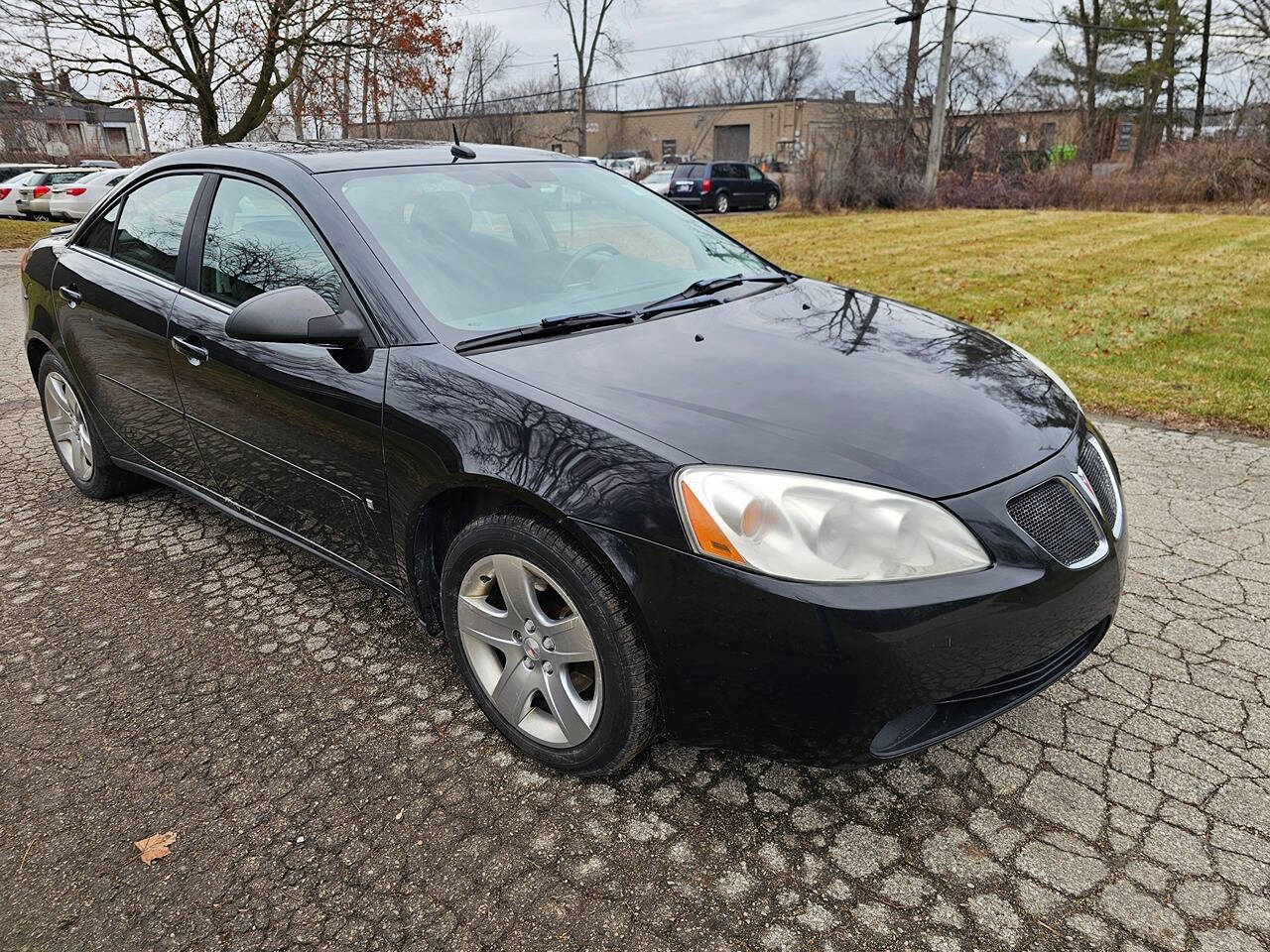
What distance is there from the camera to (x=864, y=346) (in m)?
2.75

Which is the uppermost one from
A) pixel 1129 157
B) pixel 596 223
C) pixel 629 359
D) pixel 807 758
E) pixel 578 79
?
pixel 578 79

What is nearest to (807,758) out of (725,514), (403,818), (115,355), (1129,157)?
(725,514)

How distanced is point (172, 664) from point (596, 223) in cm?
215

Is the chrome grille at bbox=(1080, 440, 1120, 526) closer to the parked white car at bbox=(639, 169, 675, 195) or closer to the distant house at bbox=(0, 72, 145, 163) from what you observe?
the distant house at bbox=(0, 72, 145, 163)

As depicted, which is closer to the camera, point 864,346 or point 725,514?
point 725,514

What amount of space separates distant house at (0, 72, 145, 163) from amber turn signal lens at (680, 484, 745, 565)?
835 inches

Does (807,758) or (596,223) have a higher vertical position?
(596,223)

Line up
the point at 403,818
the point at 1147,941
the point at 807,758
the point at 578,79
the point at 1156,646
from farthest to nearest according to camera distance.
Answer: the point at 578,79 → the point at 1156,646 → the point at 403,818 → the point at 807,758 → the point at 1147,941

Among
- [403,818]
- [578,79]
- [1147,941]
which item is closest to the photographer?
[1147,941]

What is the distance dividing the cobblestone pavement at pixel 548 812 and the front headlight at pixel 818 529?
742 millimetres

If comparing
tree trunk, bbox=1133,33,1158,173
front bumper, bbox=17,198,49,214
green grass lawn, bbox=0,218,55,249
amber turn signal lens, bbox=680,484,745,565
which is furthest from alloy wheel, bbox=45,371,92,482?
tree trunk, bbox=1133,33,1158,173

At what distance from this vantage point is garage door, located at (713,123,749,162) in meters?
73.2

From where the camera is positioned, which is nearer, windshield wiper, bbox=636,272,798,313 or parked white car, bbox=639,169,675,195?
windshield wiper, bbox=636,272,798,313

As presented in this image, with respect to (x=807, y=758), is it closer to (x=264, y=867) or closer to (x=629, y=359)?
(x=629, y=359)
